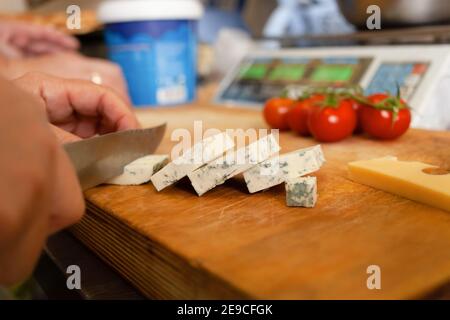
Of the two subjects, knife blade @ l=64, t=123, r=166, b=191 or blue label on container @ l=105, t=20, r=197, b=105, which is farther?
blue label on container @ l=105, t=20, r=197, b=105

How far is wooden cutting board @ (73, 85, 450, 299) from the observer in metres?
0.45

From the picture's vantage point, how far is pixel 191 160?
679 millimetres

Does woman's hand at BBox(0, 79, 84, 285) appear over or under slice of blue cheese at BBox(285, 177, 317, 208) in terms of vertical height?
over

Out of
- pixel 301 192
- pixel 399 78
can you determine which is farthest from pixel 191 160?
pixel 399 78

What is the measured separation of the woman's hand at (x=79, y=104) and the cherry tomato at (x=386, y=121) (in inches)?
18.8

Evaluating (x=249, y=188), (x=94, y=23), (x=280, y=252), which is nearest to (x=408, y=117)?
(x=249, y=188)

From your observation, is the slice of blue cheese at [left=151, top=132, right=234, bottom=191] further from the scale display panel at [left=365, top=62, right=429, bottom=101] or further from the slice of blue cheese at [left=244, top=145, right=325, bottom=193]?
the scale display panel at [left=365, top=62, right=429, bottom=101]

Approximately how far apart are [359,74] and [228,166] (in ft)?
2.50

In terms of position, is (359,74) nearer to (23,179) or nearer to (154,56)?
(154,56)

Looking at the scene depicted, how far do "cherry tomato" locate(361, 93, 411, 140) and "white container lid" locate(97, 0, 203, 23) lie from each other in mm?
783

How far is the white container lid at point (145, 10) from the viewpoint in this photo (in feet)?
4.92

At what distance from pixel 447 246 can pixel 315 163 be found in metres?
0.22

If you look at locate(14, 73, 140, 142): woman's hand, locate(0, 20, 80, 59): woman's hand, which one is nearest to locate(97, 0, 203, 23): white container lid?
locate(0, 20, 80, 59): woman's hand

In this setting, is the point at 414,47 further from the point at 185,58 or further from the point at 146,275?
the point at 146,275
